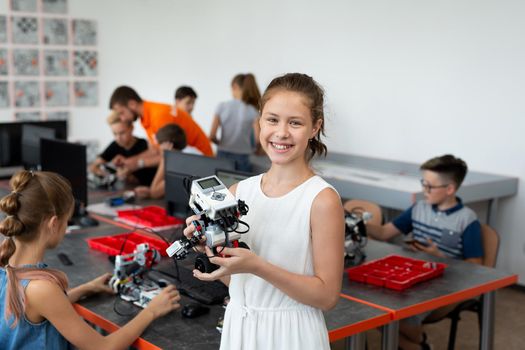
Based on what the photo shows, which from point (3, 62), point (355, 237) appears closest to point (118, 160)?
point (355, 237)

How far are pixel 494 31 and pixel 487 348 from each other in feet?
8.57

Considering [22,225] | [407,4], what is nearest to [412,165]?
[407,4]

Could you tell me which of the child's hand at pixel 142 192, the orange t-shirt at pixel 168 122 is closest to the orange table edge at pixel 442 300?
the child's hand at pixel 142 192

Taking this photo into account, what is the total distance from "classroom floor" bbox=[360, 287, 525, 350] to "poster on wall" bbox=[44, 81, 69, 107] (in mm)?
4710

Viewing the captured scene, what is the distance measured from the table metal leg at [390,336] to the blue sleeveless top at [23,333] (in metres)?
1.08

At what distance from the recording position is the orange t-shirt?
460 cm

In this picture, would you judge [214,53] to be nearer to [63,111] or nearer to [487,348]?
[63,111]

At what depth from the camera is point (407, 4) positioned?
5.27 m

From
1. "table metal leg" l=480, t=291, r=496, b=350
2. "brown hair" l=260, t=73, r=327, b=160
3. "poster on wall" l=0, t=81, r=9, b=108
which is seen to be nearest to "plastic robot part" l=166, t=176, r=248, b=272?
"brown hair" l=260, t=73, r=327, b=160

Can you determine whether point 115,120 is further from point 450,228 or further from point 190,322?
point 190,322

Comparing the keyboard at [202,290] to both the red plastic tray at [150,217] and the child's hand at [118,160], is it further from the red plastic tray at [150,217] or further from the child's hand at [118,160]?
the child's hand at [118,160]

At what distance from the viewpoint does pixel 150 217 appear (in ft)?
11.8

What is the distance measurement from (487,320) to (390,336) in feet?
2.31

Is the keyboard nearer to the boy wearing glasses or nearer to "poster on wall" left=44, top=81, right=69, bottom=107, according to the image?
the boy wearing glasses
